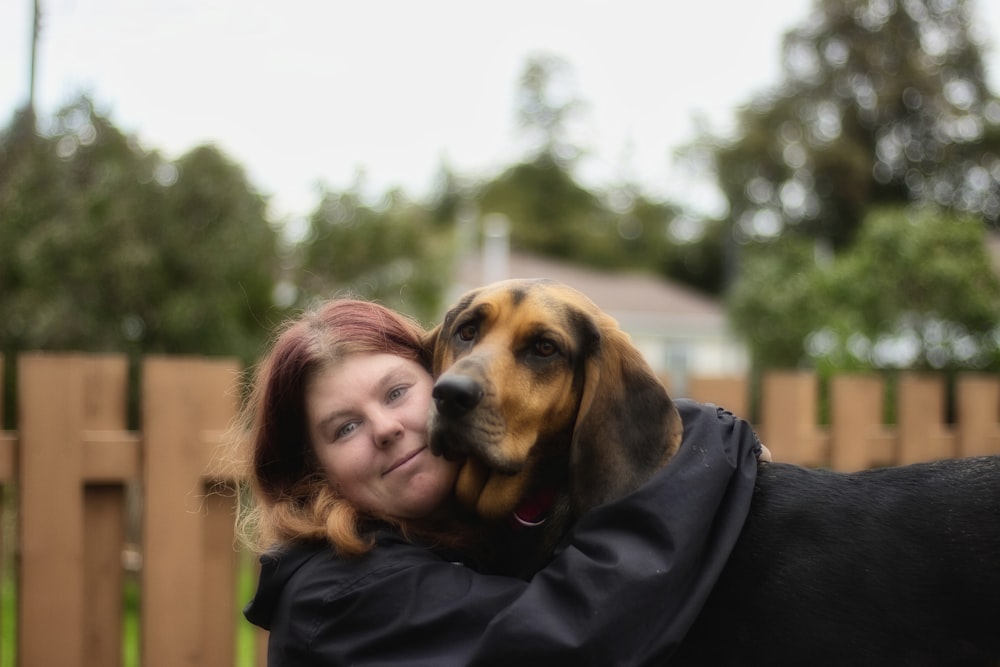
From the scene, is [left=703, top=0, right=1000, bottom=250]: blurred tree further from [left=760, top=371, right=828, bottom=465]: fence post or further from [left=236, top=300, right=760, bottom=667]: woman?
[left=236, top=300, right=760, bottom=667]: woman

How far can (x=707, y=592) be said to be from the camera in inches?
86.8

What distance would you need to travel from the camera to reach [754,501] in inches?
96.6

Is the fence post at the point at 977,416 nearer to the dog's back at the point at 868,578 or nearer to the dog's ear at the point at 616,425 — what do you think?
the dog's back at the point at 868,578

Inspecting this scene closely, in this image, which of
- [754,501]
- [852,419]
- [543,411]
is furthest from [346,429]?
[852,419]

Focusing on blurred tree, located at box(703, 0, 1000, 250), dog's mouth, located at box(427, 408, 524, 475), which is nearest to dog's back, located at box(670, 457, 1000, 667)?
dog's mouth, located at box(427, 408, 524, 475)

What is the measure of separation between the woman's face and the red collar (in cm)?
21

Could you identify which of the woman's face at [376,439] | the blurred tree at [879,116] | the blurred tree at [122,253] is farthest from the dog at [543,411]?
the blurred tree at [879,116]

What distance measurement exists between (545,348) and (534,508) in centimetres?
43

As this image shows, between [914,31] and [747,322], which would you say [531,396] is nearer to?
[747,322]

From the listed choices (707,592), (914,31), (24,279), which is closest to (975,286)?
(24,279)

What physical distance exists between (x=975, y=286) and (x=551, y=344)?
35.1 feet

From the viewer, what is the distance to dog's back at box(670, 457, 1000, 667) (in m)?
2.24

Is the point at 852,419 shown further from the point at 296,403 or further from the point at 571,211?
the point at 571,211

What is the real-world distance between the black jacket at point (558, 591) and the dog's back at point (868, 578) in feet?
0.52
